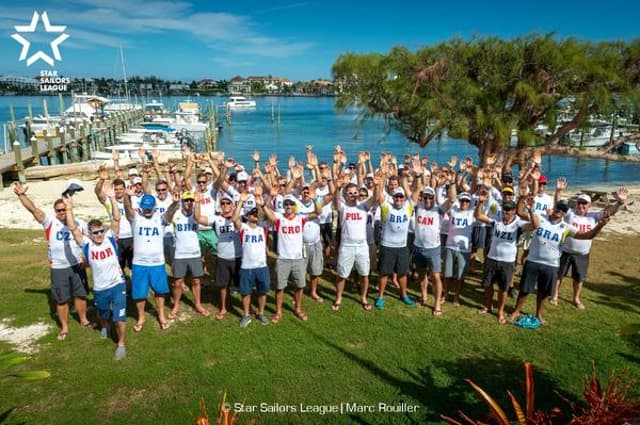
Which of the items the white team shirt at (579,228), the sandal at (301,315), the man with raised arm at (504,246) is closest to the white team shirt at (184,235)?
the sandal at (301,315)

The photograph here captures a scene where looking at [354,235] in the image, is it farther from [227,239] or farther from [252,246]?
[227,239]

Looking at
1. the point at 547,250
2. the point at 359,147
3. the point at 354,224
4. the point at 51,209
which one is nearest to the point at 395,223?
the point at 354,224

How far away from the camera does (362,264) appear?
21.7 feet

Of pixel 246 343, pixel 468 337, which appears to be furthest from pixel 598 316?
pixel 246 343

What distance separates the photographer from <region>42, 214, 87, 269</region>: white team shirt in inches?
215

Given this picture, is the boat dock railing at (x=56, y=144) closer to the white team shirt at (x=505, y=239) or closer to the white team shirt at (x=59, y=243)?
the white team shirt at (x=59, y=243)

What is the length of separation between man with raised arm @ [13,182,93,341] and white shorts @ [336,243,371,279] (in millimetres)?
3693

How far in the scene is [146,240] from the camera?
5.66m

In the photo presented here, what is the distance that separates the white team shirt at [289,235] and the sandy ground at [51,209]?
9683 millimetres

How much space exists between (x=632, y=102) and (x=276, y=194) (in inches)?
470

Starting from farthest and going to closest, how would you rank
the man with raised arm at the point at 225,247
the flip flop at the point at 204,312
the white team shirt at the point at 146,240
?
1. the flip flop at the point at 204,312
2. the man with raised arm at the point at 225,247
3. the white team shirt at the point at 146,240

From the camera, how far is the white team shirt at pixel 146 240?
223 inches

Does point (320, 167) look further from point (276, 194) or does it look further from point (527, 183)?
point (527, 183)

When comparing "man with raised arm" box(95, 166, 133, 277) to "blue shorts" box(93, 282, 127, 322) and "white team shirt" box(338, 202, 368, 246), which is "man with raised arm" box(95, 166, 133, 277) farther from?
"white team shirt" box(338, 202, 368, 246)
